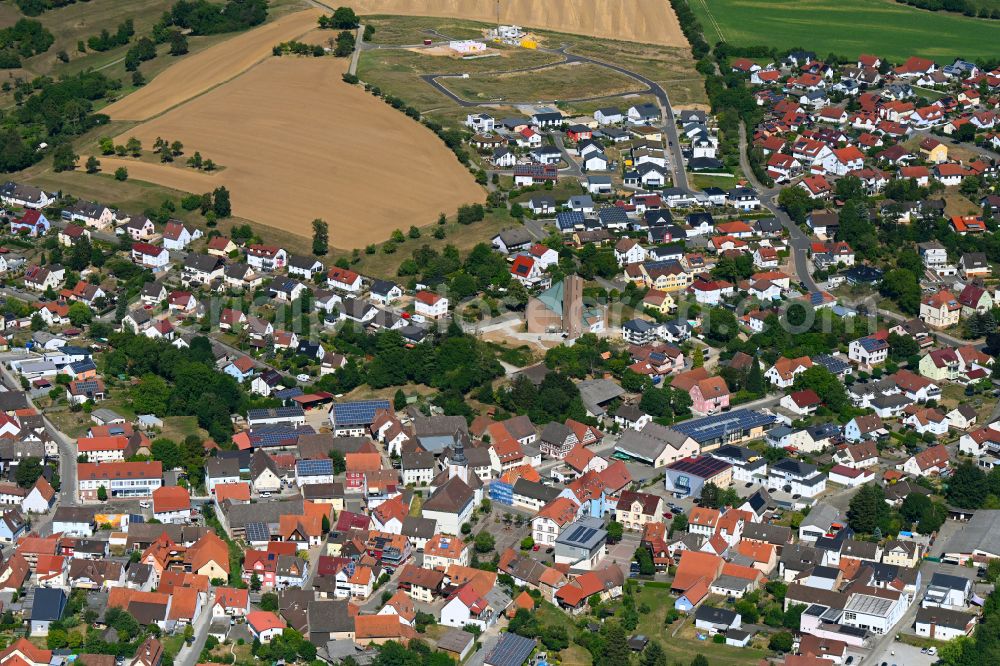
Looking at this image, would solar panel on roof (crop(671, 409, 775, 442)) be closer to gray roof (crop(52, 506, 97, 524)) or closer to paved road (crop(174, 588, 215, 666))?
paved road (crop(174, 588, 215, 666))

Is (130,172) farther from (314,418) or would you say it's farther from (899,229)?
(899,229)

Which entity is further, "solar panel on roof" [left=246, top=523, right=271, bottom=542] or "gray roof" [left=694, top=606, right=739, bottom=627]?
"solar panel on roof" [left=246, top=523, right=271, bottom=542]

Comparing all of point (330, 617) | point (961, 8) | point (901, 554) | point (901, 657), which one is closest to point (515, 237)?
point (901, 554)

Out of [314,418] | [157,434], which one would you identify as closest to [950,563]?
[314,418]

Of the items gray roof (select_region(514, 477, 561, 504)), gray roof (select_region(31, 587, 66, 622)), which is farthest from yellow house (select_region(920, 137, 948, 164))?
gray roof (select_region(31, 587, 66, 622))

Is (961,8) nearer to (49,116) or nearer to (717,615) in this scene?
(49,116)

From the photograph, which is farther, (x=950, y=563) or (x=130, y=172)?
(x=130, y=172)

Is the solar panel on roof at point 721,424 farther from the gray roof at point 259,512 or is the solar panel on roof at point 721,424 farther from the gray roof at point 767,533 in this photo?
the gray roof at point 259,512
